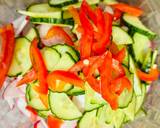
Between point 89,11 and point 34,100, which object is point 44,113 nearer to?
point 34,100

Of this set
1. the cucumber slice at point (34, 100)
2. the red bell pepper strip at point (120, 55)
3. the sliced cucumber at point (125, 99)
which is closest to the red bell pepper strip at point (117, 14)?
the red bell pepper strip at point (120, 55)

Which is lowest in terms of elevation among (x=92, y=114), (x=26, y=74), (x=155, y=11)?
(x=92, y=114)

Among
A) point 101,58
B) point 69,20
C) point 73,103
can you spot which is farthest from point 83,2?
point 73,103

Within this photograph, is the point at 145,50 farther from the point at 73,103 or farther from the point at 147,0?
the point at 73,103

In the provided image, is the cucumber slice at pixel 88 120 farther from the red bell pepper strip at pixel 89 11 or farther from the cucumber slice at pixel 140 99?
the red bell pepper strip at pixel 89 11

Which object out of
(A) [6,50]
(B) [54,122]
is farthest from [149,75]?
(A) [6,50]

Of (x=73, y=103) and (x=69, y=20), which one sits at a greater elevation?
(x=69, y=20)
